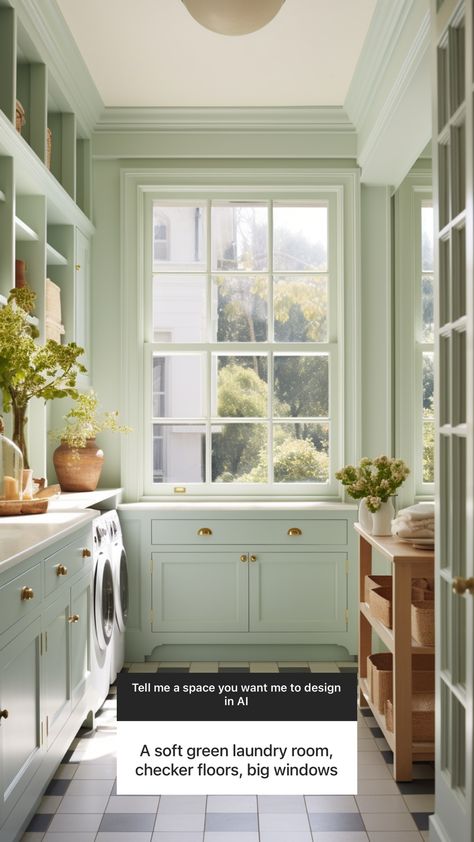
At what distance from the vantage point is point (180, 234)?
4.47 metres

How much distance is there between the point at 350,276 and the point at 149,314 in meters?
1.18

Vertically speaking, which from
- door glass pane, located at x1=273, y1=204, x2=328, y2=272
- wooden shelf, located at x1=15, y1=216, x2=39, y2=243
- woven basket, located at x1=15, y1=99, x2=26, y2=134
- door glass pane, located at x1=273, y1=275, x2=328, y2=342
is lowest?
door glass pane, located at x1=273, y1=275, x2=328, y2=342

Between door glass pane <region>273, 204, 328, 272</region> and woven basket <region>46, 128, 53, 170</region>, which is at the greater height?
woven basket <region>46, 128, 53, 170</region>

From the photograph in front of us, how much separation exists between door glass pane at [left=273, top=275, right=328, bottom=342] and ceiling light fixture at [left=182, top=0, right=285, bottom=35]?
171 centimetres

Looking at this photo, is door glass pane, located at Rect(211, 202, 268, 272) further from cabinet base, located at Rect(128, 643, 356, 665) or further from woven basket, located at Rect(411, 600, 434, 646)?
woven basket, located at Rect(411, 600, 434, 646)

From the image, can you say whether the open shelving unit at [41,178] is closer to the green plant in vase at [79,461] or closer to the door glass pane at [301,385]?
the green plant in vase at [79,461]

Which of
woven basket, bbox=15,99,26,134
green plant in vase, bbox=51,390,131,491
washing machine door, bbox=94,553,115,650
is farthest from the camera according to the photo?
green plant in vase, bbox=51,390,131,491

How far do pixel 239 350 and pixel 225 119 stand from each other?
4.22 ft

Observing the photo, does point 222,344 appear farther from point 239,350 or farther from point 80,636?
point 80,636

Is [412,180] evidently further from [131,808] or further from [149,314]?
[131,808]

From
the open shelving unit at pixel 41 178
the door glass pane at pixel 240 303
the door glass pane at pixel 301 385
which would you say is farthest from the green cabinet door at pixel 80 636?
the door glass pane at pixel 240 303

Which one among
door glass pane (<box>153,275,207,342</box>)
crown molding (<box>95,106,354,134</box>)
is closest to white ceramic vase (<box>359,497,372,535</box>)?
door glass pane (<box>153,275,207,342</box>)

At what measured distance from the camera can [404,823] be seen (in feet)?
8.14

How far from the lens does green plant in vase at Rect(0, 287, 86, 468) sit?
2.85 m
